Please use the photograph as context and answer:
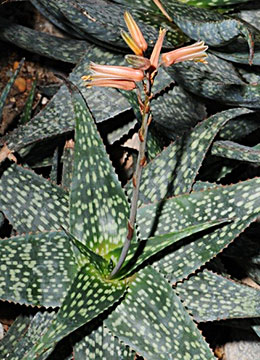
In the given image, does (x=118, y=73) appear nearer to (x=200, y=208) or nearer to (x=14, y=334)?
(x=200, y=208)

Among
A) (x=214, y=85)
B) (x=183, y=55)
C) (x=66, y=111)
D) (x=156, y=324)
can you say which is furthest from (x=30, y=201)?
(x=183, y=55)

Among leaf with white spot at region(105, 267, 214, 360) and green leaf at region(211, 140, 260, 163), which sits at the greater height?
green leaf at region(211, 140, 260, 163)

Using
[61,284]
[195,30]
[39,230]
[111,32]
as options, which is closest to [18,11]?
[111,32]

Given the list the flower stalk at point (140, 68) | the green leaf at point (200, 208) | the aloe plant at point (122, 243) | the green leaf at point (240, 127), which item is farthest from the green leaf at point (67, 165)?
the flower stalk at point (140, 68)

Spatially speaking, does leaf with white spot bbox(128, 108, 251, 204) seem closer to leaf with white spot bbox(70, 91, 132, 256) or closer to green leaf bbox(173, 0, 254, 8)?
leaf with white spot bbox(70, 91, 132, 256)

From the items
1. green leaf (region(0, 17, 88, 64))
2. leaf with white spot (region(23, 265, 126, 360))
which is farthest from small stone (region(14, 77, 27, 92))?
leaf with white spot (region(23, 265, 126, 360))

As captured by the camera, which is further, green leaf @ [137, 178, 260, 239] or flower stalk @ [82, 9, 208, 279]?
green leaf @ [137, 178, 260, 239]

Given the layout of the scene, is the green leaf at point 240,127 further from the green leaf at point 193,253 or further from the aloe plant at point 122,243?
the green leaf at point 193,253
